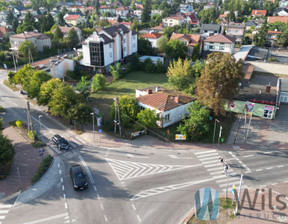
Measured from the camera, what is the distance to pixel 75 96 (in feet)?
144

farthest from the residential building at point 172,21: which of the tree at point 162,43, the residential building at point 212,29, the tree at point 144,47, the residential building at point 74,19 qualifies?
the tree at point 144,47

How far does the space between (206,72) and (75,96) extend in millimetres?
22207

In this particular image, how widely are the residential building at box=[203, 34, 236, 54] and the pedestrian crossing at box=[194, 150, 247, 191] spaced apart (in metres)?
56.9

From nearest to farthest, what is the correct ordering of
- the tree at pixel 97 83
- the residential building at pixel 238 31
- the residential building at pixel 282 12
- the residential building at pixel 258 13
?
the tree at pixel 97 83 < the residential building at pixel 238 31 < the residential building at pixel 282 12 < the residential building at pixel 258 13

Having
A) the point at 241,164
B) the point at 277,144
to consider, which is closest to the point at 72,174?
the point at 241,164

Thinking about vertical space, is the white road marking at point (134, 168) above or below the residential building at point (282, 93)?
Result: below

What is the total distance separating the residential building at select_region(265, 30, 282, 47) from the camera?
352ft

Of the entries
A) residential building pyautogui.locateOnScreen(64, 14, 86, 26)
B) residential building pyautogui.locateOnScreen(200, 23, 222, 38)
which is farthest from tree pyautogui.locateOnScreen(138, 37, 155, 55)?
residential building pyautogui.locateOnScreen(64, 14, 86, 26)

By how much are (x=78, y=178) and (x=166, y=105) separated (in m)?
20.1

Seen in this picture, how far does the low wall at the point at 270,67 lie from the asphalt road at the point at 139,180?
40.6m

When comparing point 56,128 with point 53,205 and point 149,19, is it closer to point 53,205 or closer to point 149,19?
point 53,205

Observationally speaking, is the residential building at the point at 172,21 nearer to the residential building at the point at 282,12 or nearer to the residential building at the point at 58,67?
the residential building at the point at 282,12

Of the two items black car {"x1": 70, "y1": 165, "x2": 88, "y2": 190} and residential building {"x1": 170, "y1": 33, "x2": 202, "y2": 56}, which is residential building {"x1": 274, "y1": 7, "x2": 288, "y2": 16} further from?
black car {"x1": 70, "y1": 165, "x2": 88, "y2": 190}

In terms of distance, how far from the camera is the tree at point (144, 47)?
87.8 m
